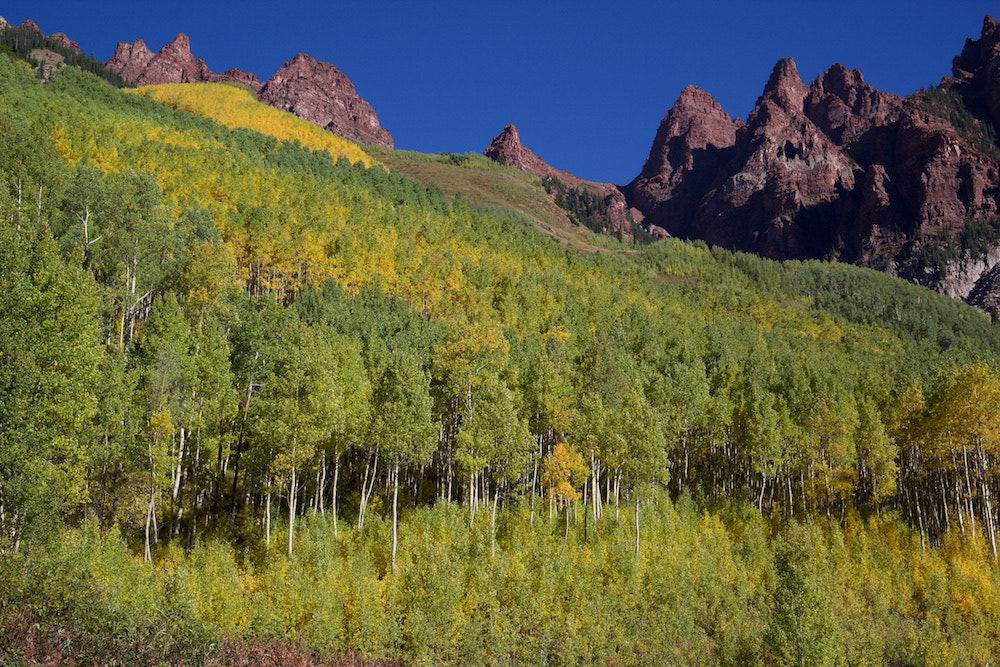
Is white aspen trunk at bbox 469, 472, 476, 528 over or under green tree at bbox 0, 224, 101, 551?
under

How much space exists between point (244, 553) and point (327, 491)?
14.2 metres

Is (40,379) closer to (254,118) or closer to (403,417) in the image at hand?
(403,417)

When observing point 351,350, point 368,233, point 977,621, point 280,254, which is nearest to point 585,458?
point 351,350

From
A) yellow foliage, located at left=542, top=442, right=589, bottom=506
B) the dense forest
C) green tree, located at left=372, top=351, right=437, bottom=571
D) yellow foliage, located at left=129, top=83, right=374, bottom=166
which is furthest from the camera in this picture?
yellow foliage, located at left=129, top=83, right=374, bottom=166

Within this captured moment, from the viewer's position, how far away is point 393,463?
39.1m

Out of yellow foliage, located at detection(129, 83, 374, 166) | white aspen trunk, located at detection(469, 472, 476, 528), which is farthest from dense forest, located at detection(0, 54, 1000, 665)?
yellow foliage, located at detection(129, 83, 374, 166)

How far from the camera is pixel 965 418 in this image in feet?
156

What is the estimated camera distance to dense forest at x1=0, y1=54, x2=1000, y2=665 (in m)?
24.6

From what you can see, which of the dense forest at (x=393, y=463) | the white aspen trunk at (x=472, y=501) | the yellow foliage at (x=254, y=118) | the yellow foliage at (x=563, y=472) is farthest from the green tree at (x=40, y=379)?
the yellow foliage at (x=254, y=118)

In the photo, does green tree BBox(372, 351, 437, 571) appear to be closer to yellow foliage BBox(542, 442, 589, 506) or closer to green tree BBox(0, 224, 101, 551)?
yellow foliage BBox(542, 442, 589, 506)

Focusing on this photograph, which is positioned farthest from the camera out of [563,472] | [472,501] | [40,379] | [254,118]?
[254,118]

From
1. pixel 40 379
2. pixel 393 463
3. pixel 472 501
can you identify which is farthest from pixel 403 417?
pixel 40 379

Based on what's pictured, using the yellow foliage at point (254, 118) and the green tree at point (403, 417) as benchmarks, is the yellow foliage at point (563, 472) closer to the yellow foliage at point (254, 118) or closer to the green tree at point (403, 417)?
the green tree at point (403, 417)

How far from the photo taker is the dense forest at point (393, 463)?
24609mm
